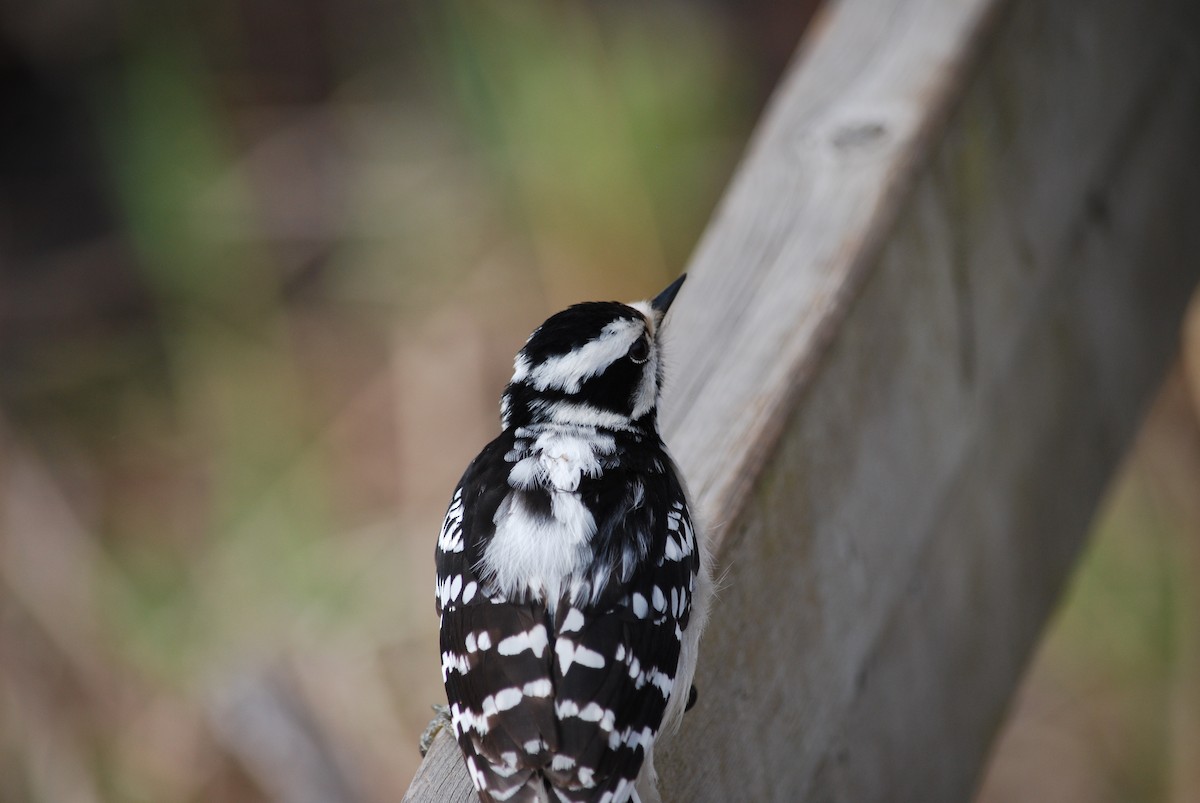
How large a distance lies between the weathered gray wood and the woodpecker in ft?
0.28

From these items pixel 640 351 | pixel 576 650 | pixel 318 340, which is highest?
pixel 640 351

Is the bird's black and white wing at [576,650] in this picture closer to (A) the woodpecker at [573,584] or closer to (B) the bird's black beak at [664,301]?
(A) the woodpecker at [573,584]

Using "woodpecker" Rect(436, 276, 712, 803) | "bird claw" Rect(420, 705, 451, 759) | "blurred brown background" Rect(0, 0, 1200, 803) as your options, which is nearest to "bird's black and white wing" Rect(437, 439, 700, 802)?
"woodpecker" Rect(436, 276, 712, 803)

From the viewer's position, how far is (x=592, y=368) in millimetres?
2148

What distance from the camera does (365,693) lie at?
3.50 meters

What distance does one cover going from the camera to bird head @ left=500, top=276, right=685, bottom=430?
6.81 feet

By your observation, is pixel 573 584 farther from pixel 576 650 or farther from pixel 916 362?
pixel 916 362

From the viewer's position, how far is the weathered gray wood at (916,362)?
1459 millimetres

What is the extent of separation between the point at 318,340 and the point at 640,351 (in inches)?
105

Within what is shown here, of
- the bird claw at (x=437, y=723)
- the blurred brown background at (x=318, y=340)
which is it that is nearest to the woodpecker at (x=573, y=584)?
the bird claw at (x=437, y=723)

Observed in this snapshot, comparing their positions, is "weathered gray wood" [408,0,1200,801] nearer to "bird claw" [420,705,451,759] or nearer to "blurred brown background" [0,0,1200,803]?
"bird claw" [420,705,451,759]

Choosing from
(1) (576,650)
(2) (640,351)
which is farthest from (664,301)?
(1) (576,650)

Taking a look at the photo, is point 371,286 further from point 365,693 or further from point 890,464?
point 890,464

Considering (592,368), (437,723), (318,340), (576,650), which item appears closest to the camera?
(576,650)
